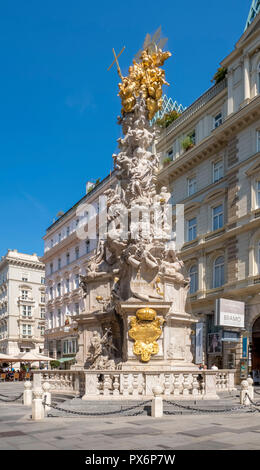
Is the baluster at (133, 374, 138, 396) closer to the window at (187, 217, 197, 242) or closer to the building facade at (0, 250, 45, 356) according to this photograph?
the window at (187, 217, 197, 242)

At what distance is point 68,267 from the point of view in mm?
60062

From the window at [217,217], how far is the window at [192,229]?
8.10 ft

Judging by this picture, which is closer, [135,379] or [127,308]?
[135,379]

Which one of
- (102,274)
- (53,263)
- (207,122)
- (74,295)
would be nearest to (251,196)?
(207,122)

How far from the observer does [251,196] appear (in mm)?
33875

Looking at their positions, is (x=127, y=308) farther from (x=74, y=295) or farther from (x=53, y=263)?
(x=53, y=263)

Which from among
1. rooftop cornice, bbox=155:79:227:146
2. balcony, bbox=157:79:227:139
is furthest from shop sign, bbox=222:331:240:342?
balcony, bbox=157:79:227:139

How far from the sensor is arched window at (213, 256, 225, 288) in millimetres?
36934

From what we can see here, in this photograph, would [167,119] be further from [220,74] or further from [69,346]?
[69,346]

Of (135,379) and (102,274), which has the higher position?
(102,274)

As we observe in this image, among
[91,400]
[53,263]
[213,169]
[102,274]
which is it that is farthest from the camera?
[53,263]

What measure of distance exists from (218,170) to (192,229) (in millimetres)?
5277

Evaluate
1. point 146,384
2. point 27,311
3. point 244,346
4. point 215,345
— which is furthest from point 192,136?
point 27,311
